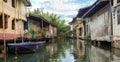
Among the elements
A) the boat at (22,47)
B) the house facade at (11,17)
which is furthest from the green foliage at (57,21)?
the boat at (22,47)

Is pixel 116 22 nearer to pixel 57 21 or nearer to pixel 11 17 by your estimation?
pixel 11 17

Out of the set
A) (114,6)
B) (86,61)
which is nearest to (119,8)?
(114,6)

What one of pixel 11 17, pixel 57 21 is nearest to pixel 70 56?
pixel 11 17

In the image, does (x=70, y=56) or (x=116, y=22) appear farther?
(x=116, y=22)

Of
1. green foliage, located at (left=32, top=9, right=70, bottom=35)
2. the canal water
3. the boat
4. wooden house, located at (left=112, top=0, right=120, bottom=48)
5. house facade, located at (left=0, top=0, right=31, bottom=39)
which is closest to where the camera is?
the canal water

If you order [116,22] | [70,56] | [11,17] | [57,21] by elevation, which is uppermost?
[57,21]

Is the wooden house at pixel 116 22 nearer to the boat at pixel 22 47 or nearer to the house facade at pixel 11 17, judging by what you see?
the boat at pixel 22 47

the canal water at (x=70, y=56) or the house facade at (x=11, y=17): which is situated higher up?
the house facade at (x=11, y=17)

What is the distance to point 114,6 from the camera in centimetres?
2042

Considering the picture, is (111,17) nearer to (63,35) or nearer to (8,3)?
(8,3)

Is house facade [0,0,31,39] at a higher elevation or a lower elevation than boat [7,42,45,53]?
higher

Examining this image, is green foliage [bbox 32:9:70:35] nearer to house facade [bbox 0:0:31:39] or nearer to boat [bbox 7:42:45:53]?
house facade [bbox 0:0:31:39]

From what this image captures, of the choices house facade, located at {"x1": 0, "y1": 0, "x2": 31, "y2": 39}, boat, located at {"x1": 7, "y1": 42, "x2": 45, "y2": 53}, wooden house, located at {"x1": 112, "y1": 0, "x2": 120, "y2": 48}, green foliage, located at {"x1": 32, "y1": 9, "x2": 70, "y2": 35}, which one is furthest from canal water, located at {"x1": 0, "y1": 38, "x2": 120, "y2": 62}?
green foliage, located at {"x1": 32, "y1": 9, "x2": 70, "y2": 35}

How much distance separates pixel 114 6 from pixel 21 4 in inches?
453
